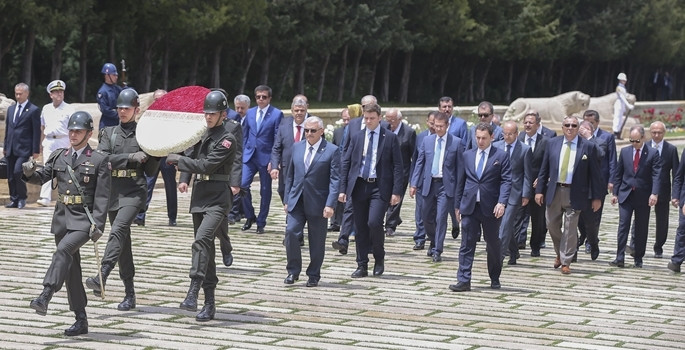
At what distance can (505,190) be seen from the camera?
571 inches

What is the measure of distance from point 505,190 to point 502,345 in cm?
347

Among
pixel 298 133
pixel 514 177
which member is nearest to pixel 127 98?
pixel 514 177

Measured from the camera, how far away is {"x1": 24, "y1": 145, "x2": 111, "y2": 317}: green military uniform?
36.2 feet

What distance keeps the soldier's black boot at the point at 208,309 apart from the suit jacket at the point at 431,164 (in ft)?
15.1

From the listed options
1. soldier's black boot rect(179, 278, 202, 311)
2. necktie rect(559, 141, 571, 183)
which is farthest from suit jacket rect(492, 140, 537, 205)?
soldier's black boot rect(179, 278, 202, 311)

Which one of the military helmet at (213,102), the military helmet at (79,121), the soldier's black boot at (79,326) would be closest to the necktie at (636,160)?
the military helmet at (213,102)

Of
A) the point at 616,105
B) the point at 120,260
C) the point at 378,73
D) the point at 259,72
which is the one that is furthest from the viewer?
the point at 378,73

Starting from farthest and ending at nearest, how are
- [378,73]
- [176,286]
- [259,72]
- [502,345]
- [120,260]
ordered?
[378,73], [259,72], [176,286], [120,260], [502,345]

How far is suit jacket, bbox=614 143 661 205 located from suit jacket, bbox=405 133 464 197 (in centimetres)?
210

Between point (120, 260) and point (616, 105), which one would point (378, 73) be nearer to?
point (616, 105)

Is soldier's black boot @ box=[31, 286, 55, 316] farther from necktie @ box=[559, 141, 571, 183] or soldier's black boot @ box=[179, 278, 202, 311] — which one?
necktie @ box=[559, 141, 571, 183]

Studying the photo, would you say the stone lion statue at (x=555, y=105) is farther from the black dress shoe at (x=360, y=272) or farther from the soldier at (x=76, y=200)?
the soldier at (x=76, y=200)

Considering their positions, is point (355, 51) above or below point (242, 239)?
above

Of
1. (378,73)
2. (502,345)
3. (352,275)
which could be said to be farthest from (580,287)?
(378,73)
